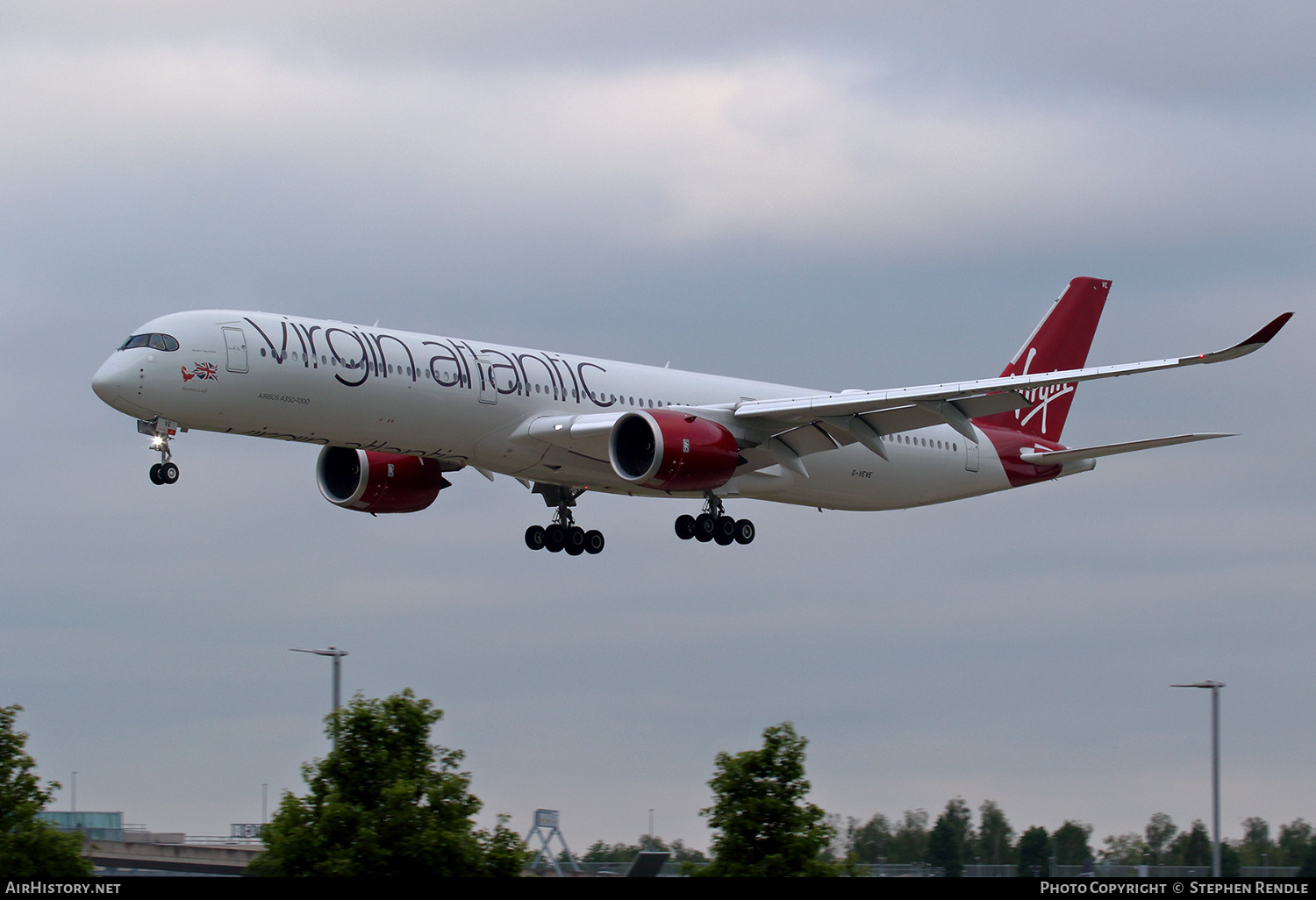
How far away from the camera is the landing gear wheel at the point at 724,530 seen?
49.4 metres

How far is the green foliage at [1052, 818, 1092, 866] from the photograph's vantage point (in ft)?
245

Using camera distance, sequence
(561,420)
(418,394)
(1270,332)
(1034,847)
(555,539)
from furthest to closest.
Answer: (1034,847)
(555,539)
(561,420)
(418,394)
(1270,332)

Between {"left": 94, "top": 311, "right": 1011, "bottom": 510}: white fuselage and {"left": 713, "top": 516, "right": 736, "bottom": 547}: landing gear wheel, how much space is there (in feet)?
2.75

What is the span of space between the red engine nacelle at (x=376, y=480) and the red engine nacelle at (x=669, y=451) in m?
8.10

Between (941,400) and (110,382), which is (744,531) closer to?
(941,400)

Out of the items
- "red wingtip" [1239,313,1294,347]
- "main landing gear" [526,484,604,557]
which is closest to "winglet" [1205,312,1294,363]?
"red wingtip" [1239,313,1294,347]

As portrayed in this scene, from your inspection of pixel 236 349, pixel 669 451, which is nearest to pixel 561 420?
pixel 669 451

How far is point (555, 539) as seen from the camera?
52500mm

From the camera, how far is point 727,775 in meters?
42.7

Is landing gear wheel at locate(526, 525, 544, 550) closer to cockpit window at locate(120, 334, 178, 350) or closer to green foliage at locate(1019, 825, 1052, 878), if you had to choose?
cockpit window at locate(120, 334, 178, 350)

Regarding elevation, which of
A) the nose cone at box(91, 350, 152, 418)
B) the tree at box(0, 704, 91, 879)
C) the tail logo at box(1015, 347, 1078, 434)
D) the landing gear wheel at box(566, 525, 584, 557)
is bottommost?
the tree at box(0, 704, 91, 879)

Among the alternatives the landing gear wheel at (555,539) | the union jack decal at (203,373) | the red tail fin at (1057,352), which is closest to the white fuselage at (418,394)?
the union jack decal at (203,373)

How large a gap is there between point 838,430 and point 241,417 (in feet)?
54.7

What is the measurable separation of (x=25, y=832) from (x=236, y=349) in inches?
517
